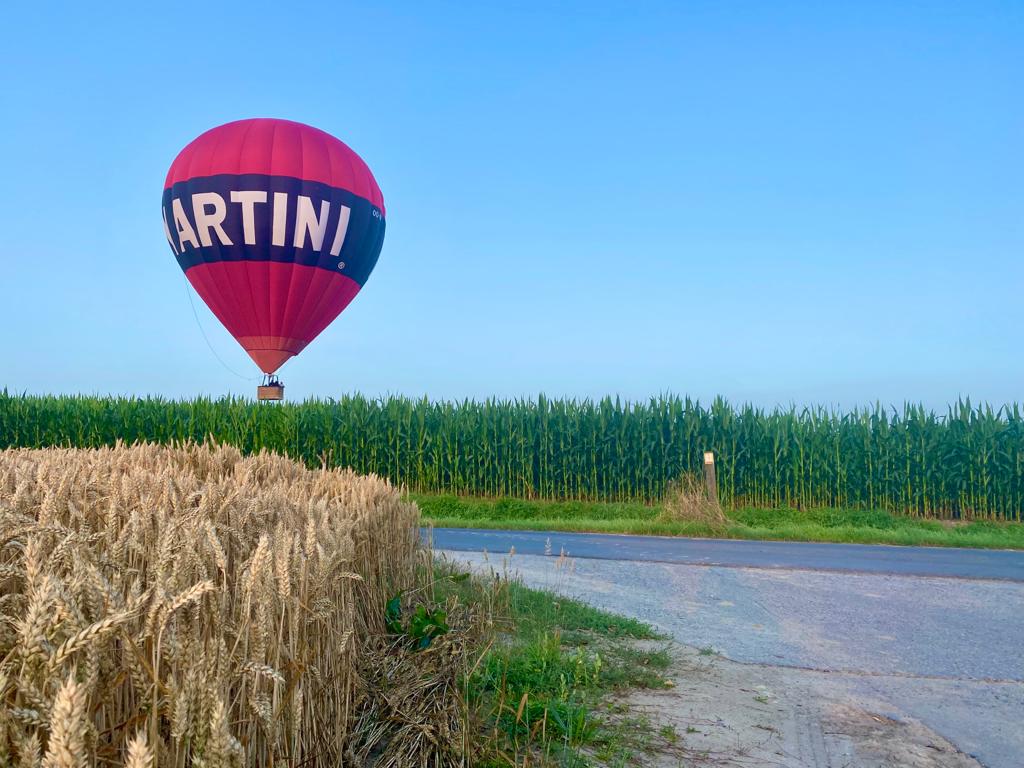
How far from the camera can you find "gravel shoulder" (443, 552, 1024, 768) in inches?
171

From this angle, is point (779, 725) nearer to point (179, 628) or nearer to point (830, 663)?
point (830, 663)

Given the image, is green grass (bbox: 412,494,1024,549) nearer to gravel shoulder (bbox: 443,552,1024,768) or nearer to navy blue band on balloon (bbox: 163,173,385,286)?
gravel shoulder (bbox: 443,552,1024,768)

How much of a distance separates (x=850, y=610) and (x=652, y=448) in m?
13.8

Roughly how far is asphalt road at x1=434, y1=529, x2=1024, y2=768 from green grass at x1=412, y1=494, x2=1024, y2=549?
6.47ft

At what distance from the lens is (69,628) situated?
180cm

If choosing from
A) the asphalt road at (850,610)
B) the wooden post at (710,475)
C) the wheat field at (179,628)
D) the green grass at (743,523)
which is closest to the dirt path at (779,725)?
the asphalt road at (850,610)

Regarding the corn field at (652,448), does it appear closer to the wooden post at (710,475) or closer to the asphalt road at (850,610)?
the wooden post at (710,475)

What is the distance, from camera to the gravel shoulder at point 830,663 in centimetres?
436

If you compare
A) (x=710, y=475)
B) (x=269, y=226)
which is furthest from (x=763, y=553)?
(x=269, y=226)

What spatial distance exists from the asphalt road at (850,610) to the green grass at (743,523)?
1.97 meters

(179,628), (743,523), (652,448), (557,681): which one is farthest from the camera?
(652,448)

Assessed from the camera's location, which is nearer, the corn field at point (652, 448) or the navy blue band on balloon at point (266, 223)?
the corn field at point (652, 448)

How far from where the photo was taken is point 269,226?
22.0 metres

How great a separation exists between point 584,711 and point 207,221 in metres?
21.6
